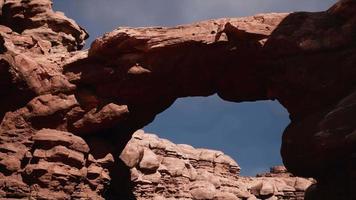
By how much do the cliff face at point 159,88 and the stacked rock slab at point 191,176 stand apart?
13.2ft

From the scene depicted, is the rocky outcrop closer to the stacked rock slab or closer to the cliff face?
the cliff face

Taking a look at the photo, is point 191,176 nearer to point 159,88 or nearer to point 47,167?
point 159,88

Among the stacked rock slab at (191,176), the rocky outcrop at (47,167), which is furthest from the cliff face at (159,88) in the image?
the stacked rock slab at (191,176)

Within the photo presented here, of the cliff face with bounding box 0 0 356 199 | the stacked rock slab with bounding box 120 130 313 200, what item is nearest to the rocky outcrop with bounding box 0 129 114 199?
the cliff face with bounding box 0 0 356 199

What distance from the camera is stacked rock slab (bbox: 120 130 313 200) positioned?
97.5 feet

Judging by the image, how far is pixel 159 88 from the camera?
20.8m

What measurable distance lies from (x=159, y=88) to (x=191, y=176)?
1474 centimetres

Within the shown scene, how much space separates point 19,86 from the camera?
64.1 feet

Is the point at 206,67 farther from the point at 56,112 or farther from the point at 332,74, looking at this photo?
the point at 56,112

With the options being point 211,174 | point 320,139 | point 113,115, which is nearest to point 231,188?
point 211,174

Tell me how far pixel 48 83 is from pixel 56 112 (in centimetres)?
137

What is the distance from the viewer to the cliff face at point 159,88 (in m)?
17.4

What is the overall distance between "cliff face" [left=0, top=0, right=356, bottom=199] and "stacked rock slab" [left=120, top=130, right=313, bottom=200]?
13.2 feet

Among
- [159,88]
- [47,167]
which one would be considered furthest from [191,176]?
[47,167]
